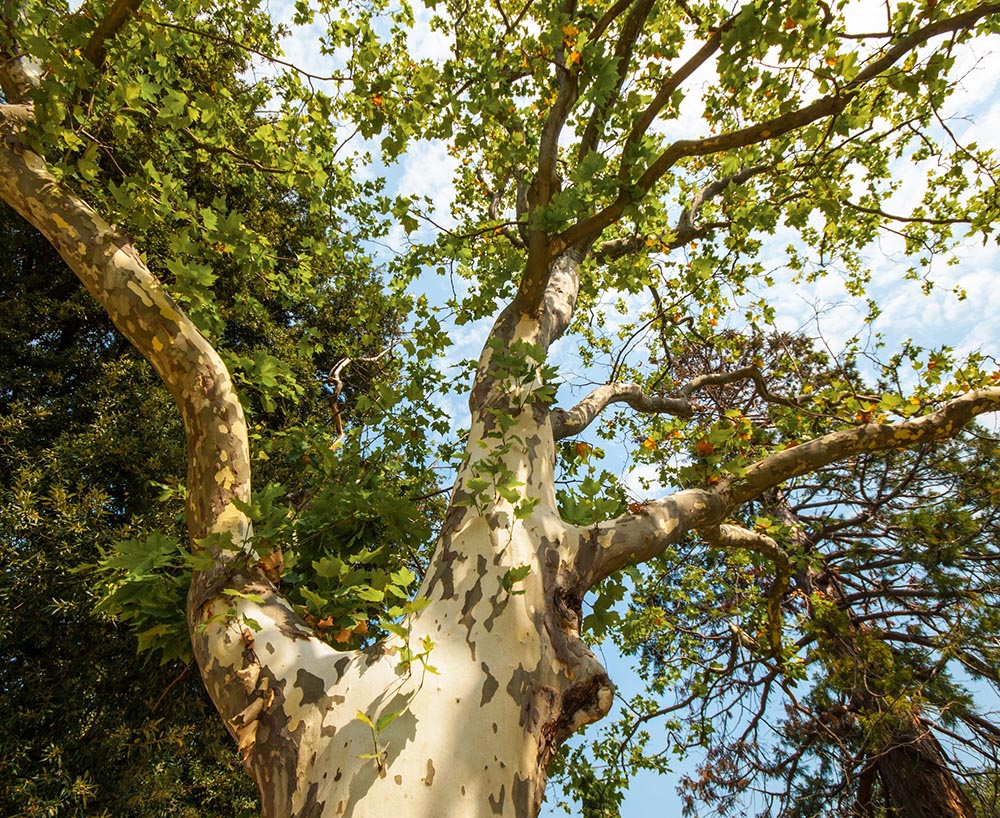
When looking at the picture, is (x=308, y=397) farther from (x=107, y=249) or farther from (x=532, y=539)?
(x=532, y=539)

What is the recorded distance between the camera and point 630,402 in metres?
4.31

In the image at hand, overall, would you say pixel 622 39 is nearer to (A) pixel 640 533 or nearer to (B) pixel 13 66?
(A) pixel 640 533

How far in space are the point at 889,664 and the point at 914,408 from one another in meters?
2.02

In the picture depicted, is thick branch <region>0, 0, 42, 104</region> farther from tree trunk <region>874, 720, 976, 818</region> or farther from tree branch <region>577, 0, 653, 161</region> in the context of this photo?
tree trunk <region>874, 720, 976, 818</region>

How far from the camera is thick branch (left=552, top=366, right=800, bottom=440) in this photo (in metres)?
3.30

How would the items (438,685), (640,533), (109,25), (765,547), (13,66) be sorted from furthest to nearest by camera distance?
(765,547) → (13,66) → (109,25) → (640,533) → (438,685)

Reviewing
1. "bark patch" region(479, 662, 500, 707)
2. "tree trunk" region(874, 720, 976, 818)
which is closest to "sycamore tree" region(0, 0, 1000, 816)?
"bark patch" region(479, 662, 500, 707)

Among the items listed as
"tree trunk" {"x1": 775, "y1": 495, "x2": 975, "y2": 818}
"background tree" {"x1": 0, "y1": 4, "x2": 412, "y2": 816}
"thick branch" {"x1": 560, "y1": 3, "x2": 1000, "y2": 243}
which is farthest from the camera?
"tree trunk" {"x1": 775, "y1": 495, "x2": 975, "y2": 818}

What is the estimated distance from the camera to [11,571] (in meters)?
3.39

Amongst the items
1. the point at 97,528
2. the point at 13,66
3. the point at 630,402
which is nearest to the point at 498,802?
the point at 630,402

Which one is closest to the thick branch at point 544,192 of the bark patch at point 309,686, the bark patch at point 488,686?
the bark patch at point 488,686

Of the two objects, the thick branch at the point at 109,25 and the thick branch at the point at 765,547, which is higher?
the thick branch at the point at 109,25

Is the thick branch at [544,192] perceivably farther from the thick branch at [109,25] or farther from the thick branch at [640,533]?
the thick branch at [109,25]

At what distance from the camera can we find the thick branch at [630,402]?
3.30m
